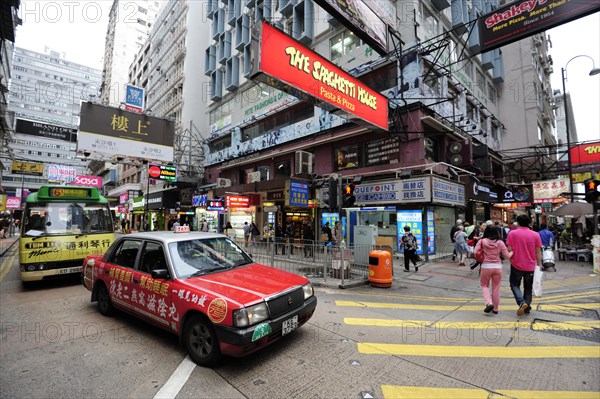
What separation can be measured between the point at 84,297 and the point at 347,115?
350 inches

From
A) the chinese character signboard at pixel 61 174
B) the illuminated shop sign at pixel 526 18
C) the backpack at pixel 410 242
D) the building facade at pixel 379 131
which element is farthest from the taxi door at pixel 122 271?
the chinese character signboard at pixel 61 174

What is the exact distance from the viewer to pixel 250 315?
10.9 ft

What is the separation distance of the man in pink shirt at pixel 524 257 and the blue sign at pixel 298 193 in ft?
37.2

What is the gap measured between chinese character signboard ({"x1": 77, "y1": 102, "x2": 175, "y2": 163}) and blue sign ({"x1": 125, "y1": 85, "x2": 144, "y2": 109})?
47.9 inches

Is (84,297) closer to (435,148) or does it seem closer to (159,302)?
(159,302)

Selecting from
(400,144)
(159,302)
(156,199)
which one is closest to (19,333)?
(159,302)

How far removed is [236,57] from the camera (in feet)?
89.1

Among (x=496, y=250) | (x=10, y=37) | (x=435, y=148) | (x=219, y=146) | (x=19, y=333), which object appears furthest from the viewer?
(x=219, y=146)

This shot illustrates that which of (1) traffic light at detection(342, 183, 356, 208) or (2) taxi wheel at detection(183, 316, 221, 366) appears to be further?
(1) traffic light at detection(342, 183, 356, 208)

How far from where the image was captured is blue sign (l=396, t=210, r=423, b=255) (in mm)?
14195

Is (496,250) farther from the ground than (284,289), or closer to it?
farther from the ground

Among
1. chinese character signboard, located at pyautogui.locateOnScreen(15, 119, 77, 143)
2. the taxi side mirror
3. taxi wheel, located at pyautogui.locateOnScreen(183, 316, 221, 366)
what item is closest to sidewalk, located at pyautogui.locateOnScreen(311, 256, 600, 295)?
taxi wheel, located at pyautogui.locateOnScreen(183, 316, 221, 366)

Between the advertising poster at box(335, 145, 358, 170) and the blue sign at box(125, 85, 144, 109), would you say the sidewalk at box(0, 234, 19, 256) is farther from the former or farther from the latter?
the advertising poster at box(335, 145, 358, 170)

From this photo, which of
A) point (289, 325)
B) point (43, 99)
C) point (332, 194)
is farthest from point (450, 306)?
Result: point (43, 99)
